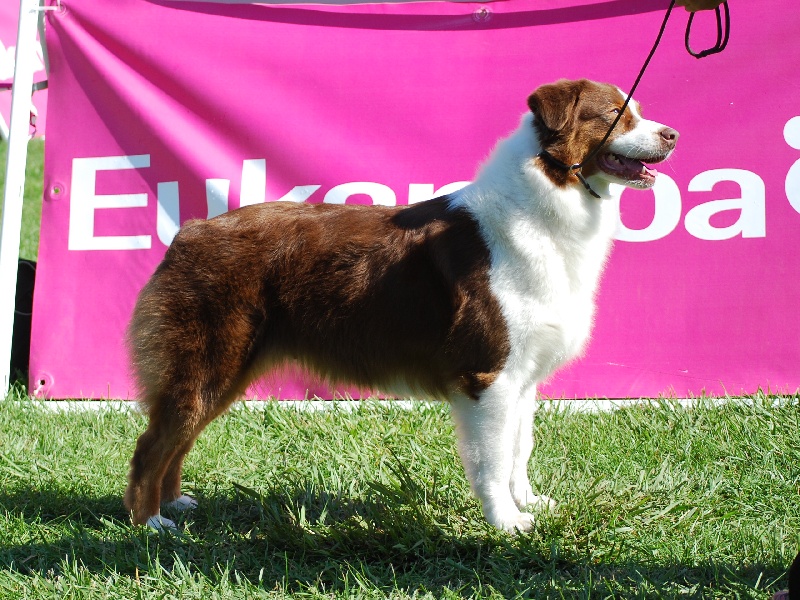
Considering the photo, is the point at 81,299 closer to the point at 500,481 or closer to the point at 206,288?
the point at 206,288

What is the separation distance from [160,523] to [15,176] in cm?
250

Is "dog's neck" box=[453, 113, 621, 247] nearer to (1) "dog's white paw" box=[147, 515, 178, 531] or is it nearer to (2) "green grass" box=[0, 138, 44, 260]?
(1) "dog's white paw" box=[147, 515, 178, 531]

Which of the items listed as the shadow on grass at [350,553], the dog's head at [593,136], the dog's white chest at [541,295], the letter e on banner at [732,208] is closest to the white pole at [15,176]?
the shadow on grass at [350,553]

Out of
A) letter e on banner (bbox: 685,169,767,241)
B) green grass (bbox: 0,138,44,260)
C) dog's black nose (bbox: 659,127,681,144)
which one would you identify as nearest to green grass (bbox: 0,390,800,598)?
letter e on banner (bbox: 685,169,767,241)

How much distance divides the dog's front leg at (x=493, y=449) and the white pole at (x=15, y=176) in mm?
2921

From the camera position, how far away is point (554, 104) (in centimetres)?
333

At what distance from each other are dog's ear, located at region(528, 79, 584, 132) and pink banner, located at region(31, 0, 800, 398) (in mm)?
1507

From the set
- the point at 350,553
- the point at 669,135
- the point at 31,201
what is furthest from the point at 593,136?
the point at 31,201

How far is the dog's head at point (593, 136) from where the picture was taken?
3.33m

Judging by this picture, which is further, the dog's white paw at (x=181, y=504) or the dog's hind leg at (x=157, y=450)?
the dog's white paw at (x=181, y=504)

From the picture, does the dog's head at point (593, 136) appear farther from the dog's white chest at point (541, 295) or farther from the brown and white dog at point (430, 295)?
the dog's white chest at point (541, 295)

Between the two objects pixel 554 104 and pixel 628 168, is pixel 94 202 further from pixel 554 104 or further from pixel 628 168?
pixel 628 168

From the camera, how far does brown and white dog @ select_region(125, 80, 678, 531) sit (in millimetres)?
3322

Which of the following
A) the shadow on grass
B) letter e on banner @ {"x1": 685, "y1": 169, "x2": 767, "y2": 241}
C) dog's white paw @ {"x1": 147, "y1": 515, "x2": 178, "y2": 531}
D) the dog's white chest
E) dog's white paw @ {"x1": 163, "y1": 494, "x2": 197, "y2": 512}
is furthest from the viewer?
letter e on banner @ {"x1": 685, "y1": 169, "x2": 767, "y2": 241}
